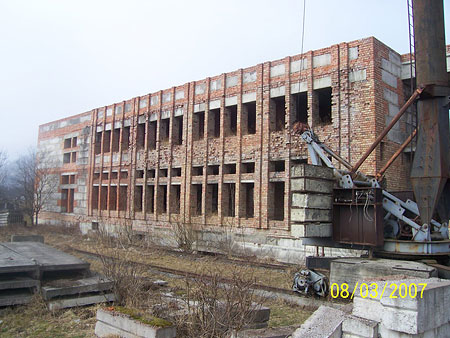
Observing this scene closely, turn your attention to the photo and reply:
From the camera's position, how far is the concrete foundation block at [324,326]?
4.17 metres

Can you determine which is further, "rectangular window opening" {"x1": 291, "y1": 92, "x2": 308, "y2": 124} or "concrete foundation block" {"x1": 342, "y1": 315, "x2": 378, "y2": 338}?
"rectangular window opening" {"x1": 291, "y1": 92, "x2": 308, "y2": 124}

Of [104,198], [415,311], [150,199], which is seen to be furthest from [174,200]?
[415,311]

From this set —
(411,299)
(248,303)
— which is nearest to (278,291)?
(248,303)

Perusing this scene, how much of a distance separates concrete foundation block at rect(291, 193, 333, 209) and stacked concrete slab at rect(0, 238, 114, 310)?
4.40 meters

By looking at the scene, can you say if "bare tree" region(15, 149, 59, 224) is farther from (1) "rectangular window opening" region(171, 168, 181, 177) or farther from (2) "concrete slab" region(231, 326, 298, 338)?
(2) "concrete slab" region(231, 326, 298, 338)

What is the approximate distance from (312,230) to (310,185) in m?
1.02

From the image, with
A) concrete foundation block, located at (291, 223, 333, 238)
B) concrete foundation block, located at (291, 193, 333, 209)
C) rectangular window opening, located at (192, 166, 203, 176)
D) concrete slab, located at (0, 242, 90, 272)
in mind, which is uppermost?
rectangular window opening, located at (192, 166, 203, 176)

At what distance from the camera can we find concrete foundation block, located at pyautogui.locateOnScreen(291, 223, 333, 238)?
8.53 m

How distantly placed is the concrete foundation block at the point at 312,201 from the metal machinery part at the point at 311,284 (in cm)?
158

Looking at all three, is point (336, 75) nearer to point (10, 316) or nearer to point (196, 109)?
point (196, 109)

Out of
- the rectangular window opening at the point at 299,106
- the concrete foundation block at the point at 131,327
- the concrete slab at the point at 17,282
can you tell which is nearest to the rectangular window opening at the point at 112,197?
the rectangular window opening at the point at 299,106

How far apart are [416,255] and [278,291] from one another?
3143 millimetres

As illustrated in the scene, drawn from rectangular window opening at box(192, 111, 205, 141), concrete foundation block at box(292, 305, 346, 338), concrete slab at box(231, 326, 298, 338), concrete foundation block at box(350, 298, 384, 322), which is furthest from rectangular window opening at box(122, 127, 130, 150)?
concrete foundation block at box(350, 298, 384, 322)

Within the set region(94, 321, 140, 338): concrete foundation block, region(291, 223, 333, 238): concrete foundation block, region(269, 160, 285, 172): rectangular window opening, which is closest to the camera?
region(94, 321, 140, 338): concrete foundation block
